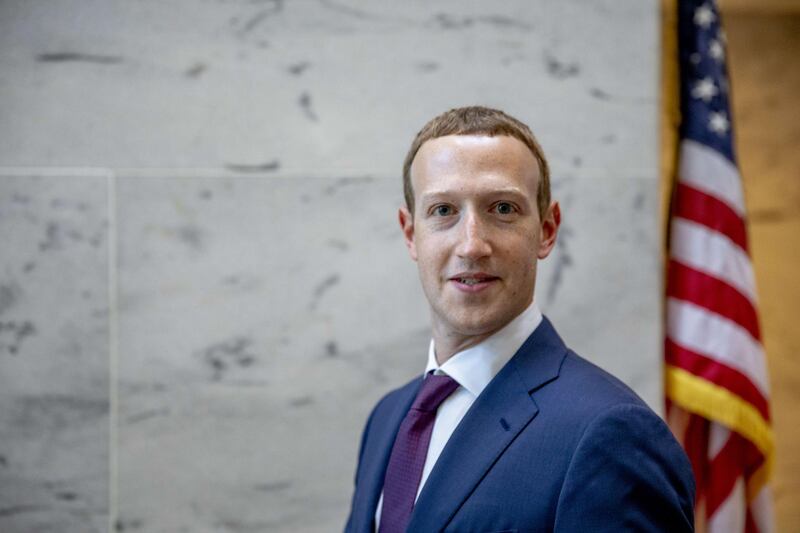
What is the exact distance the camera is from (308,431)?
6.21 feet

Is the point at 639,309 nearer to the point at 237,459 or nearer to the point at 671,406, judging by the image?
the point at 671,406

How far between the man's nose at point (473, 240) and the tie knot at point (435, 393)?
0.68 feet

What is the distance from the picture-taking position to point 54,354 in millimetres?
1850

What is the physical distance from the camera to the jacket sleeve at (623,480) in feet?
2.99

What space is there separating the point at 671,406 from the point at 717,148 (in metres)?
0.70

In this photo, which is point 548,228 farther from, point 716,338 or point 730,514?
point 730,514

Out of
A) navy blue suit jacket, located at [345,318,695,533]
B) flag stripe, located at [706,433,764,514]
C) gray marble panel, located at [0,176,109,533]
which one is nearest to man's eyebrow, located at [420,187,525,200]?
navy blue suit jacket, located at [345,318,695,533]

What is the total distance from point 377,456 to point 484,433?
282 millimetres

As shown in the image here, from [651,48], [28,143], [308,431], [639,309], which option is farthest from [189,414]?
[651,48]

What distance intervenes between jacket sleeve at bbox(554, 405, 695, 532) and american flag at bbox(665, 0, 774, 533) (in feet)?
3.61

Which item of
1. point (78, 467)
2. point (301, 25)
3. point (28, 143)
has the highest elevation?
point (301, 25)

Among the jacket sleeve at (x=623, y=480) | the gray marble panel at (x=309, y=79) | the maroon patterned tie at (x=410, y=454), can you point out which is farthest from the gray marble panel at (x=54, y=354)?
the jacket sleeve at (x=623, y=480)

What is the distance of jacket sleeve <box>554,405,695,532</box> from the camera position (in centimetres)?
91

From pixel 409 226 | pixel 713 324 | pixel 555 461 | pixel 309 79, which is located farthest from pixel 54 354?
pixel 713 324
